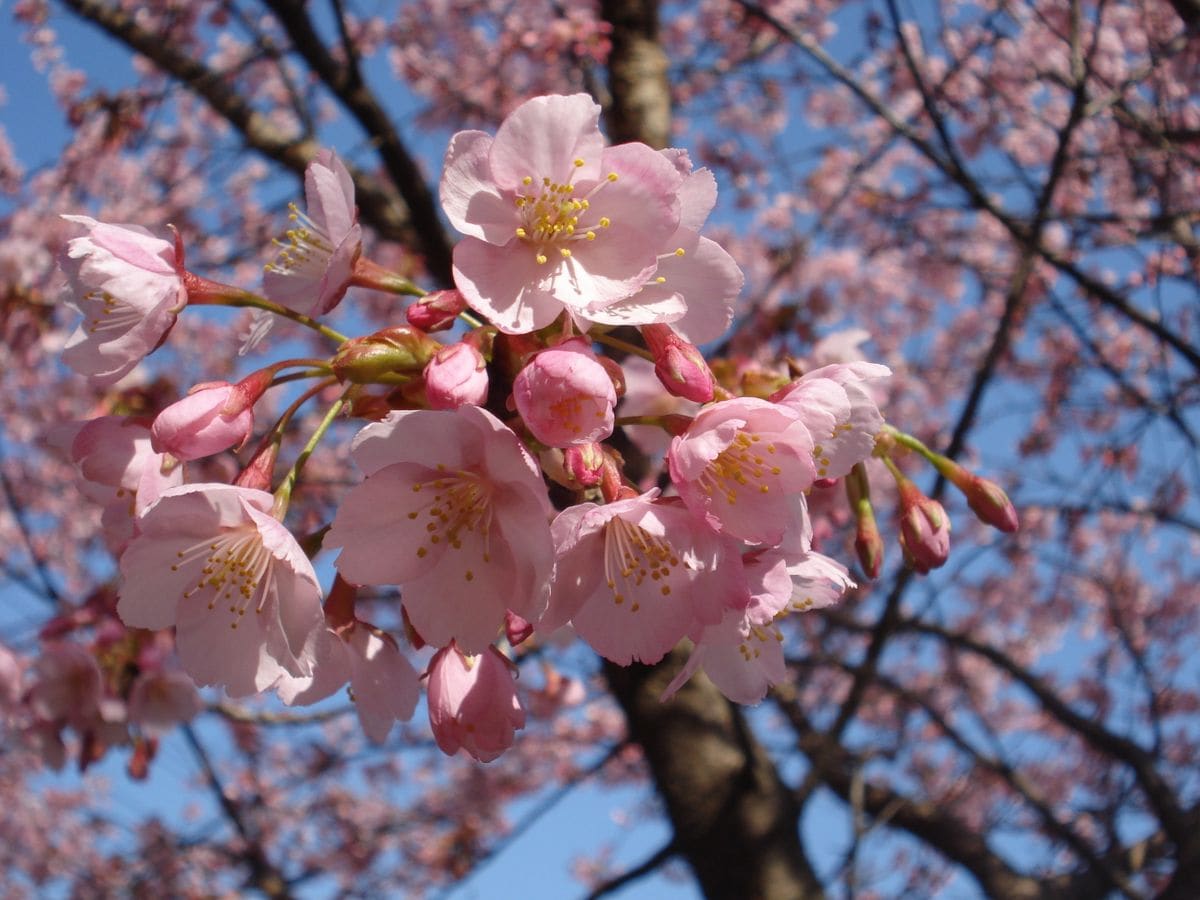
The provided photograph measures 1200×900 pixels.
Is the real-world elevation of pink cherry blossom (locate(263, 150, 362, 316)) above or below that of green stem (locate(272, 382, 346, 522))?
above

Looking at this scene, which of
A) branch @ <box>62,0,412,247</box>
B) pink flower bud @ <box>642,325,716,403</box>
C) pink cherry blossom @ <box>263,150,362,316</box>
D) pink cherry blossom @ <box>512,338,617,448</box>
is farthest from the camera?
branch @ <box>62,0,412,247</box>

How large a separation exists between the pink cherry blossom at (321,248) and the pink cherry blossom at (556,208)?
0.15m

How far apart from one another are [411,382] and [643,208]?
35cm

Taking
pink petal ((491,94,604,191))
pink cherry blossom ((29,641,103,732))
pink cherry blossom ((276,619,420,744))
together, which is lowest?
pink cherry blossom ((276,619,420,744))

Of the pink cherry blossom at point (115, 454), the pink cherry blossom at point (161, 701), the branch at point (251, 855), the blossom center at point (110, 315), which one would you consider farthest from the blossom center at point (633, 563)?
the branch at point (251, 855)


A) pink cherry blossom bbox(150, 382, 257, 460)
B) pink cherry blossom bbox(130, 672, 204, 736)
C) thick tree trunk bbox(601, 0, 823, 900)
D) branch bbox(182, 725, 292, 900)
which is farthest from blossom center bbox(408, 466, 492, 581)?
branch bbox(182, 725, 292, 900)

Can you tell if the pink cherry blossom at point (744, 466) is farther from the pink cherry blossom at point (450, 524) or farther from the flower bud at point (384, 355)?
the flower bud at point (384, 355)

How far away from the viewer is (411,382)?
106cm

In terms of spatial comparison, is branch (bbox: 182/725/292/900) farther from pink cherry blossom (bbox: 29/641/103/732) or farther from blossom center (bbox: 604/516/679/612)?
blossom center (bbox: 604/516/679/612)

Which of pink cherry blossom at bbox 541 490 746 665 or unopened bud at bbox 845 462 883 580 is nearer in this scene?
pink cherry blossom at bbox 541 490 746 665

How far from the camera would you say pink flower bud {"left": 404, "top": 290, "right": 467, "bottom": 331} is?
1.06 meters

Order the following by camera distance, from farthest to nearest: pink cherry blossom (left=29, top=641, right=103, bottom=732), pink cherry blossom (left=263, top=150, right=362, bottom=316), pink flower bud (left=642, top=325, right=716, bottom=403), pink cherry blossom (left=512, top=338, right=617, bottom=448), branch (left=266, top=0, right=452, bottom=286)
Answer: branch (left=266, top=0, right=452, bottom=286), pink cherry blossom (left=29, top=641, right=103, bottom=732), pink cherry blossom (left=263, top=150, right=362, bottom=316), pink flower bud (left=642, top=325, right=716, bottom=403), pink cherry blossom (left=512, top=338, right=617, bottom=448)

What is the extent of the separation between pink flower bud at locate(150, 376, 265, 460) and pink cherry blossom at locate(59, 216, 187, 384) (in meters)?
0.12

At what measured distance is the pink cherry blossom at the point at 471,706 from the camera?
1.16 metres
